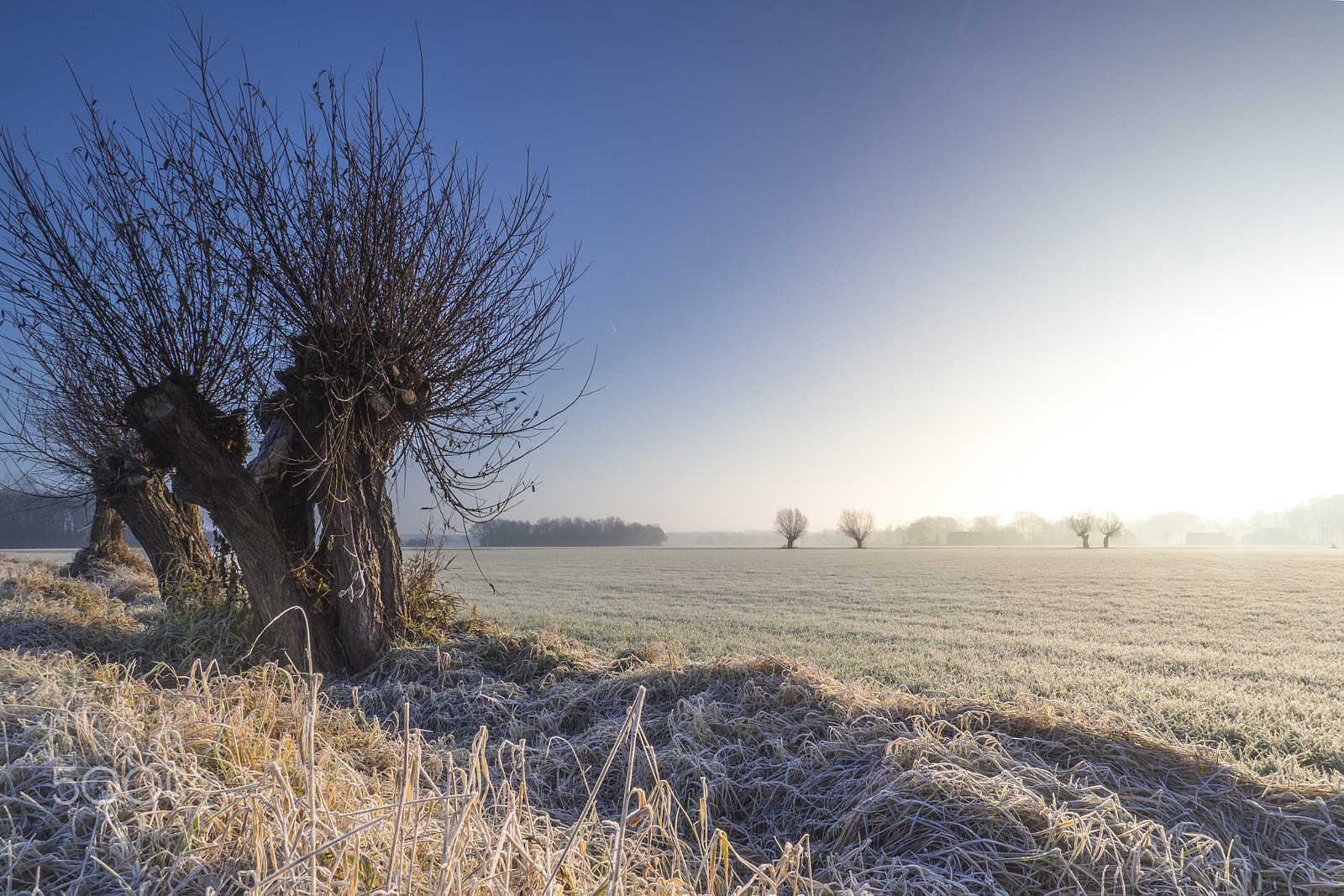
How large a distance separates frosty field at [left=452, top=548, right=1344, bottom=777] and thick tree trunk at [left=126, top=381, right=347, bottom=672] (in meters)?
1.84

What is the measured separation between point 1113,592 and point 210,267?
21.4 m

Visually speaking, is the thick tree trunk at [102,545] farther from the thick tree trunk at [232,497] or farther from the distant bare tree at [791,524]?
the distant bare tree at [791,524]

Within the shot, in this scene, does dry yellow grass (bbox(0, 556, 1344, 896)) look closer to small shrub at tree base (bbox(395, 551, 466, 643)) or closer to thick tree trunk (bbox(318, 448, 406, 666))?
thick tree trunk (bbox(318, 448, 406, 666))

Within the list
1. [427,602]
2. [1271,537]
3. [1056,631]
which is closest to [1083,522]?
[1271,537]

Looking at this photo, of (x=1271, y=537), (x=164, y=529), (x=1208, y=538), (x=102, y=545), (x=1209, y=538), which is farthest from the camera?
(x=1208, y=538)

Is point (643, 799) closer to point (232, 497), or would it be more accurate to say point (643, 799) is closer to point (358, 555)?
point (358, 555)

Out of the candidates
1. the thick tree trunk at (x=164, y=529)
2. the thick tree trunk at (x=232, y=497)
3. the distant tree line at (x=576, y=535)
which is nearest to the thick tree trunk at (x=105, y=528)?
the thick tree trunk at (x=164, y=529)

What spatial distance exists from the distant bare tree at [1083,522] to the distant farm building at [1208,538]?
1750 inches

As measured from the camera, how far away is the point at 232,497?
17.4 feet

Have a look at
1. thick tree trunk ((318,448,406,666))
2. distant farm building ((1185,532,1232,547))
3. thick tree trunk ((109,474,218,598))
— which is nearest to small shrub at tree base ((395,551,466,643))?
thick tree trunk ((318,448,406,666))

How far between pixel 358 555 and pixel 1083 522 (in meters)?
70.5

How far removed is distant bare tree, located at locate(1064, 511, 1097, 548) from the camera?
193 ft

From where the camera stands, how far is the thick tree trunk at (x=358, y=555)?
18.6 feet

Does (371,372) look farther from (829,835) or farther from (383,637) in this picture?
(829,835)
